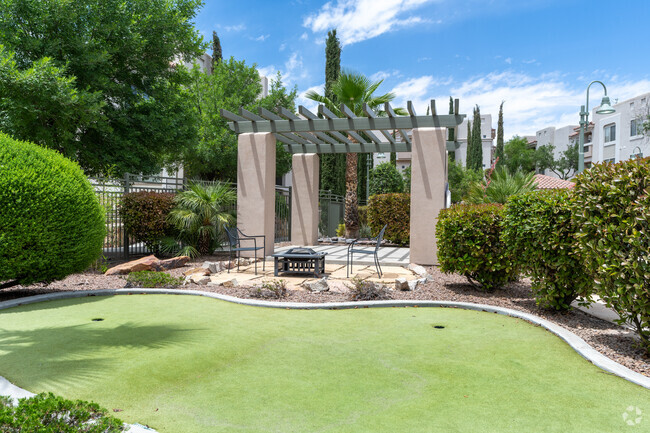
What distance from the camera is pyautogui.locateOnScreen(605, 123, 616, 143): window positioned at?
43.9 m

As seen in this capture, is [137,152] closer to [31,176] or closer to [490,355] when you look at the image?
[31,176]

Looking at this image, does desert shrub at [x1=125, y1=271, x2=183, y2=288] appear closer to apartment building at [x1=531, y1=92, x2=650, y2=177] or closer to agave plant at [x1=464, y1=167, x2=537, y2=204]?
agave plant at [x1=464, y1=167, x2=537, y2=204]

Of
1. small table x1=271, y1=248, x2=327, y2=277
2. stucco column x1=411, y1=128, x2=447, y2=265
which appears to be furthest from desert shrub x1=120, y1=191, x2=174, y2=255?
stucco column x1=411, y1=128, x2=447, y2=265

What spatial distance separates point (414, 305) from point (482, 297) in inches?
52.0

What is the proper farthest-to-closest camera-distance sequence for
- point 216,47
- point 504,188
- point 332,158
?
point 216,47, point 332,158, point 504,188

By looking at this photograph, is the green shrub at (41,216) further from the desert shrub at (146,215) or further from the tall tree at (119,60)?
the tall tree at (119,60)

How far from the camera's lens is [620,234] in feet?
12.8

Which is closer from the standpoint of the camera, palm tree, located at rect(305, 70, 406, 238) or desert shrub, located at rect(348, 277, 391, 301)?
desert shrub, located at rect(348, 277, 391, 301)

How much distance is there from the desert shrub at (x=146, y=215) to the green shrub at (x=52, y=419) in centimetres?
947

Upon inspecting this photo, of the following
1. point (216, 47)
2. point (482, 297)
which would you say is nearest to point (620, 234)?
point (482, 297)

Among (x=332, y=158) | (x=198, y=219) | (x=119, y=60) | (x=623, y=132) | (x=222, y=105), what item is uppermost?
(x=623, y=132)

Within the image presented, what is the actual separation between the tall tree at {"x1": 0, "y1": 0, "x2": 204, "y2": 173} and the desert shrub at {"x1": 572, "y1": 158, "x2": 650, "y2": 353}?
13285mm

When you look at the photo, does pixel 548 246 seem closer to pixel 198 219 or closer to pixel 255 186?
pixel 255 186

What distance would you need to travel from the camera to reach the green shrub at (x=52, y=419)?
2135mm
